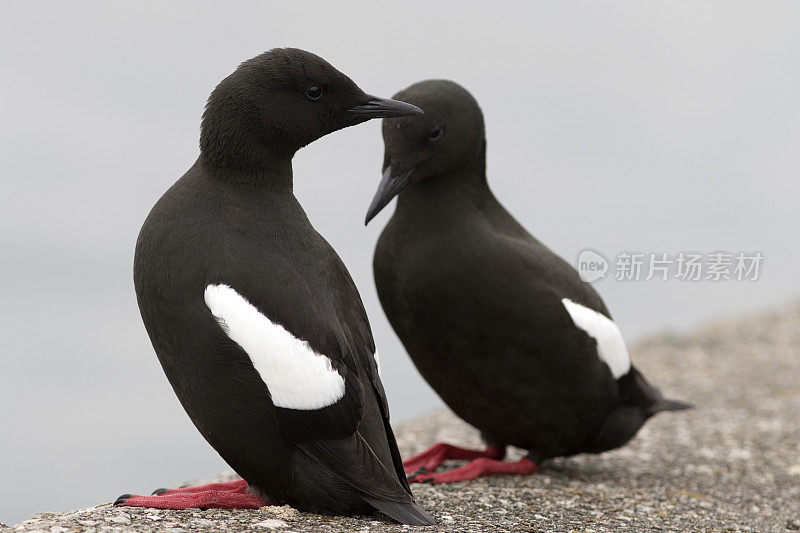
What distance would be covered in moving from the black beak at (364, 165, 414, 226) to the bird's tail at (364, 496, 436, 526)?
1.76 m

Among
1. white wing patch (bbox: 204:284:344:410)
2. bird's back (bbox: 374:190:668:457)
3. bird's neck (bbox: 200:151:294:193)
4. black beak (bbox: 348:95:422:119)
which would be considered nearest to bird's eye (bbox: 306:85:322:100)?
black beak (bbox: 348:95:422:119)

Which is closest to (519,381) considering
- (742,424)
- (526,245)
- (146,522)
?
(526,245)

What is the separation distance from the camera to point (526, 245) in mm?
6348

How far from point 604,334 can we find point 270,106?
3.04 meters

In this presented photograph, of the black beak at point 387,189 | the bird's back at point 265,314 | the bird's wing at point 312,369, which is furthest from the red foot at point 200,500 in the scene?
the black beak at point 387,189

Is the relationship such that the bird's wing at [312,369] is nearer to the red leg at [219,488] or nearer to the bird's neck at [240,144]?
the bird's neck at [240,144]

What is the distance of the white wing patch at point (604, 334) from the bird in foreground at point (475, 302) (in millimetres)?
13

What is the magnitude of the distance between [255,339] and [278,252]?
1.58 ft

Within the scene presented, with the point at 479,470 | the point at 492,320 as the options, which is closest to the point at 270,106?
the point at 492,320

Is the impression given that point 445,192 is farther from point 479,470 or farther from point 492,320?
point 479,470

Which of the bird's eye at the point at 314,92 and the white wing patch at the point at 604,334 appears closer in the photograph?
the bird's eye at the point at 314,92

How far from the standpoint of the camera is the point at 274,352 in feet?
13.7

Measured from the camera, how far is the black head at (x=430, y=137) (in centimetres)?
590

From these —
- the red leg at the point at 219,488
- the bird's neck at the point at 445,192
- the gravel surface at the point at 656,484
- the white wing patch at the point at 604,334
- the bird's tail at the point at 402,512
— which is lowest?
the gravel surface at the point at 656,484
